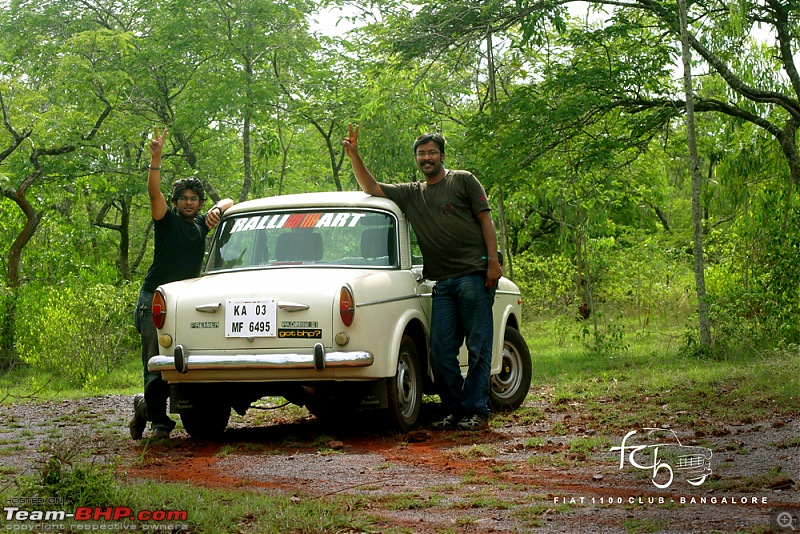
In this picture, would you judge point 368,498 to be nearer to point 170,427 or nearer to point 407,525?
point 407,525

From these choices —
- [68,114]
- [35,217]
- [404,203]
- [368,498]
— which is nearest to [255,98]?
[68,114]

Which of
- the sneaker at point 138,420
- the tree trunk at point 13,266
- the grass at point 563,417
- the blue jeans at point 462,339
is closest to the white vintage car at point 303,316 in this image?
the blue jeans at point 462,339

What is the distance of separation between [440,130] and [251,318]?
758 inches

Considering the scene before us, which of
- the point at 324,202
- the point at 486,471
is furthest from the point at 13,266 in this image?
the point at 486,471

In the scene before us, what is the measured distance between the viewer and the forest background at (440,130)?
15.1m

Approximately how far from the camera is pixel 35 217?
19000mm

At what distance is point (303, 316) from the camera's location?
721 cm

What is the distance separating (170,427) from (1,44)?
22096mm

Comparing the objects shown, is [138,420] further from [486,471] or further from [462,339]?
[486,471]

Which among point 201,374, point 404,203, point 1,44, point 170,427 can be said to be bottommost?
point 170,427

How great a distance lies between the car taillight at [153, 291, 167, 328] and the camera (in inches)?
295

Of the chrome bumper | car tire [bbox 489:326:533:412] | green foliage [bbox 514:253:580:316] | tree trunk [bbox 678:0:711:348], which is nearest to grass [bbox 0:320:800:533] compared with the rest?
car tire [bbox 489:326:533:412]

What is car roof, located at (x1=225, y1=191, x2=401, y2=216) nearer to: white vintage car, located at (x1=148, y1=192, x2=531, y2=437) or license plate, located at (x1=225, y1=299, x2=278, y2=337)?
white vintage car, located at (x1=148, y1=192, x2=531, y2=437)

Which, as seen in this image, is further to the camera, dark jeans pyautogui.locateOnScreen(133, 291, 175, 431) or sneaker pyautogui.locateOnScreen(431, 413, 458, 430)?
sneaker pyautogui.locateOnScreen(431, 413, 458, 430)
